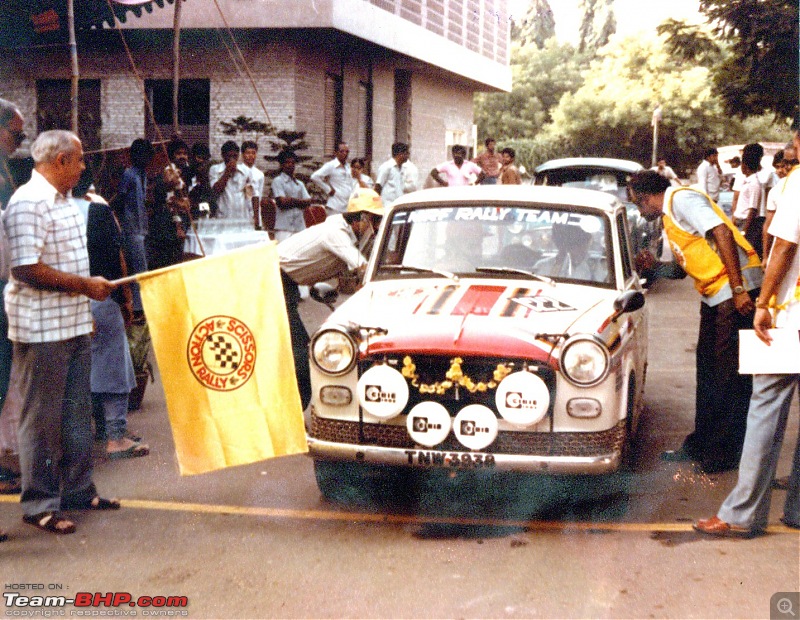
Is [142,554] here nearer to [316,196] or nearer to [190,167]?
[190,167]

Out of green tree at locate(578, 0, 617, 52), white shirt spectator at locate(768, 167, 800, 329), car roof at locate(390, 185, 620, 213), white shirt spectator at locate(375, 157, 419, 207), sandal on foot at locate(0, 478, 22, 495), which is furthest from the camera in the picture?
green tree at locate(578, 0, 617, 52)

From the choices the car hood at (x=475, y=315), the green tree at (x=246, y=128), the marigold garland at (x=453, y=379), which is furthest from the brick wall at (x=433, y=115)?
the marigold garland at (x=453, y=379)

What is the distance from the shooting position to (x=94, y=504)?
562cm

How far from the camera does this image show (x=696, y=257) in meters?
6.27

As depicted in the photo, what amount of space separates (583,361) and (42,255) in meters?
2.70

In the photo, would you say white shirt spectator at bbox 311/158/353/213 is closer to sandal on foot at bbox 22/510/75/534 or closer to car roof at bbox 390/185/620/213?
car roof at bbox 390/185/620/213

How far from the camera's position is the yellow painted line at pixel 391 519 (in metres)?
5.35

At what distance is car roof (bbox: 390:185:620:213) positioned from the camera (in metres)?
6.50

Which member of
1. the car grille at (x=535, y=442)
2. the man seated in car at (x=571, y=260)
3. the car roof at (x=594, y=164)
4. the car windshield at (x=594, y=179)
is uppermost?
the car roof at (x=594, y=164)

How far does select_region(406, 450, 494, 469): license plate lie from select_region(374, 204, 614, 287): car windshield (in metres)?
1.35

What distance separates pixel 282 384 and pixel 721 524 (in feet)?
7.34

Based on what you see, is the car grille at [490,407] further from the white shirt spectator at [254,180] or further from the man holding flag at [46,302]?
the white shirt spectator at [254,180]

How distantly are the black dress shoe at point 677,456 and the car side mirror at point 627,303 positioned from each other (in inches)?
57.4

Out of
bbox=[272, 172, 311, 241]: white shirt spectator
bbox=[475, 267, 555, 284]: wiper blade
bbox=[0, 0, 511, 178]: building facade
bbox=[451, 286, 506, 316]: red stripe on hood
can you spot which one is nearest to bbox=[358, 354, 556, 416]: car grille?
bbox=[451, 286, 506, 316]: red stripe on hood
